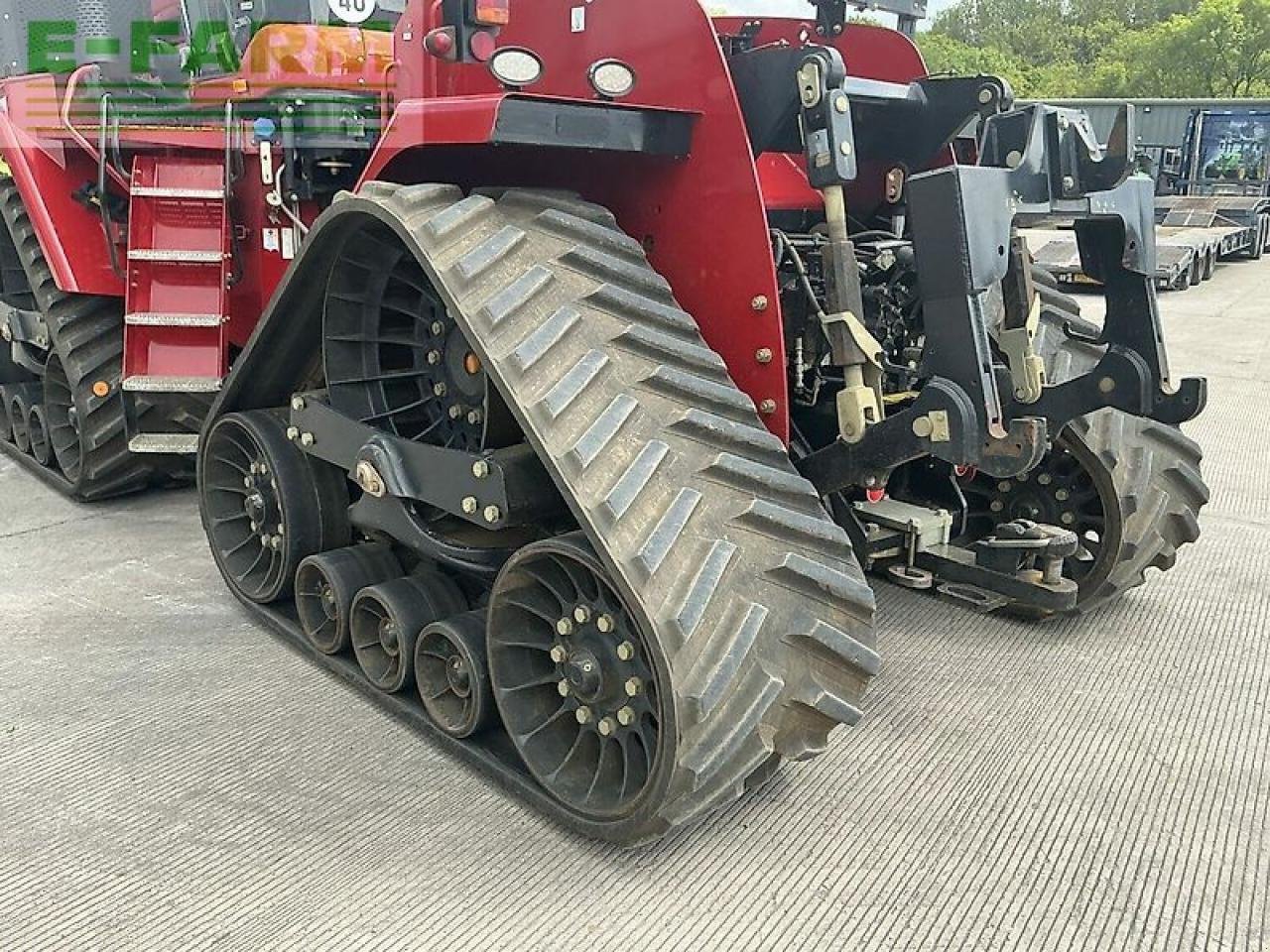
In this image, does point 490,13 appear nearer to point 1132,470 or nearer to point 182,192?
point 182,192

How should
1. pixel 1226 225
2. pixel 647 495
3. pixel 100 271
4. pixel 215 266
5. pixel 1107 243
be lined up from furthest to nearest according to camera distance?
pixel 1226 225
pixel 100 271
pixel 215 266
pixel 1107 243
pixel 647 495

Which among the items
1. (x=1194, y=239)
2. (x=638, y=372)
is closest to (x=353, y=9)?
(x=638, y=372)

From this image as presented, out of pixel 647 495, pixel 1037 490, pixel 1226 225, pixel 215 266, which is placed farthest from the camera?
pixel 1226 225

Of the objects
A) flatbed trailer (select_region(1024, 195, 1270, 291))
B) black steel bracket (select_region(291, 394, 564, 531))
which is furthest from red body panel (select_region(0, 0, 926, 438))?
flatbed trailer (select_region(1024, 195, 1270, 291))

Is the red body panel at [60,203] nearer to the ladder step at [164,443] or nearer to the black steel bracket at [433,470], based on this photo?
the ladder step at [164,443]

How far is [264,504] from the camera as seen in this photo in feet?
11.8

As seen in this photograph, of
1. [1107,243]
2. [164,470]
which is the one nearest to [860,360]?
[1107,243]

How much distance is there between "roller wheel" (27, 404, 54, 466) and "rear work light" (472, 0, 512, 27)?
3.70 metres

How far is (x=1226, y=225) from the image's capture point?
55.7 feet

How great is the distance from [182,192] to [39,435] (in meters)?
1.91

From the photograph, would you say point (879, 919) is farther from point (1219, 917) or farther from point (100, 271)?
point (100, 271)

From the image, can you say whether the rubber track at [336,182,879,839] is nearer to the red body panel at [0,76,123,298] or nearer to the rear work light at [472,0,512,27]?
the rear work light at [472,0,512,27]

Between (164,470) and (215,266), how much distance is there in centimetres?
116

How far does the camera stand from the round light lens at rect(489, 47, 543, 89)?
2590 millimetres
